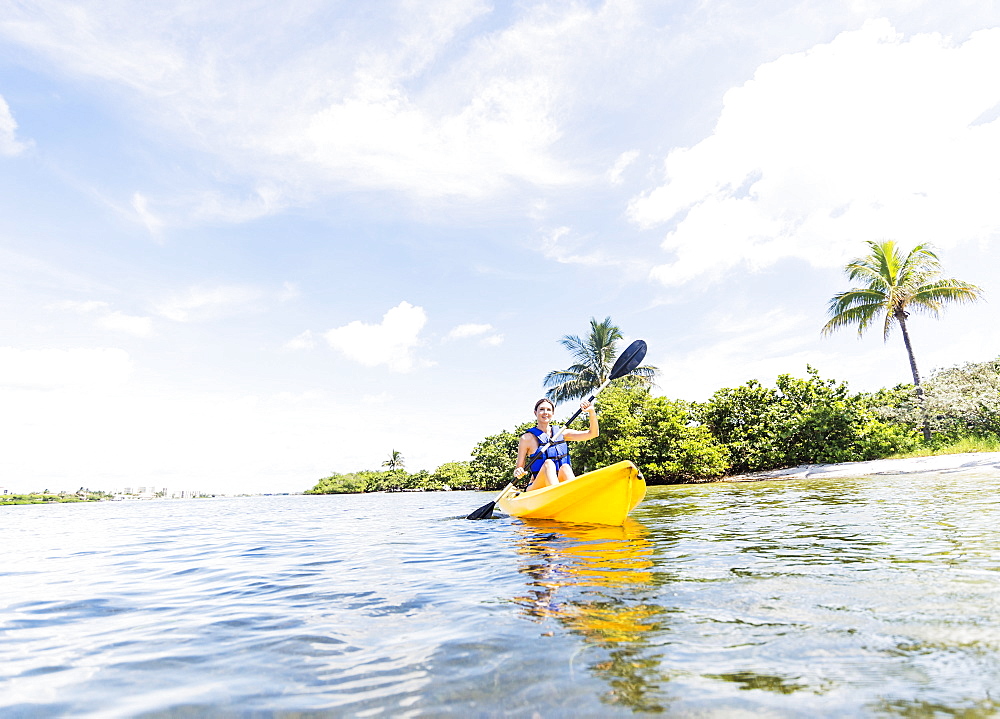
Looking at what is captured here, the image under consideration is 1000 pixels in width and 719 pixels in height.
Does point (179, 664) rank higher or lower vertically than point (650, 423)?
lower

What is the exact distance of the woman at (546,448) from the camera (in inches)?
347

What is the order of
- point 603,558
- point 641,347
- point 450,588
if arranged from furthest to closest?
point 641,347
point 603,558
point 450,588

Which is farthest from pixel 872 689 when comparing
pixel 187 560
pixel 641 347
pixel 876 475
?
pixel 876 475

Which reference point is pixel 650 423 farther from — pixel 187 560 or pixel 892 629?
pixel 892 629

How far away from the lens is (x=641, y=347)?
33.4 ft

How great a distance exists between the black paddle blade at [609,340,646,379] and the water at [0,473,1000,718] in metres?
4.23

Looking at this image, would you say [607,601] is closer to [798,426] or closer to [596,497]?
[596,497]

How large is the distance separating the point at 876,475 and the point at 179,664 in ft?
59.0

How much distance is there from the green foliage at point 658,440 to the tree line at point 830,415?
5 centimetres

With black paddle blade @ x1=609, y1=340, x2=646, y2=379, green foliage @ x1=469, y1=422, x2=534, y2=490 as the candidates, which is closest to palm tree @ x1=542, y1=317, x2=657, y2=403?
green foliage @ x1=469, y1=422, x2=534, y2=490

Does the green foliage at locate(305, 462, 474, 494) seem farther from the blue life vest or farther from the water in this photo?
the water

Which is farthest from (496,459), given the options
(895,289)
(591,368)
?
(895,289)

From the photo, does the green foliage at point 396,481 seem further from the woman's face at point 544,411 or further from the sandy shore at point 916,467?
the woman's face at point 544,411

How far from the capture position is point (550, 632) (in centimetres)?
282
